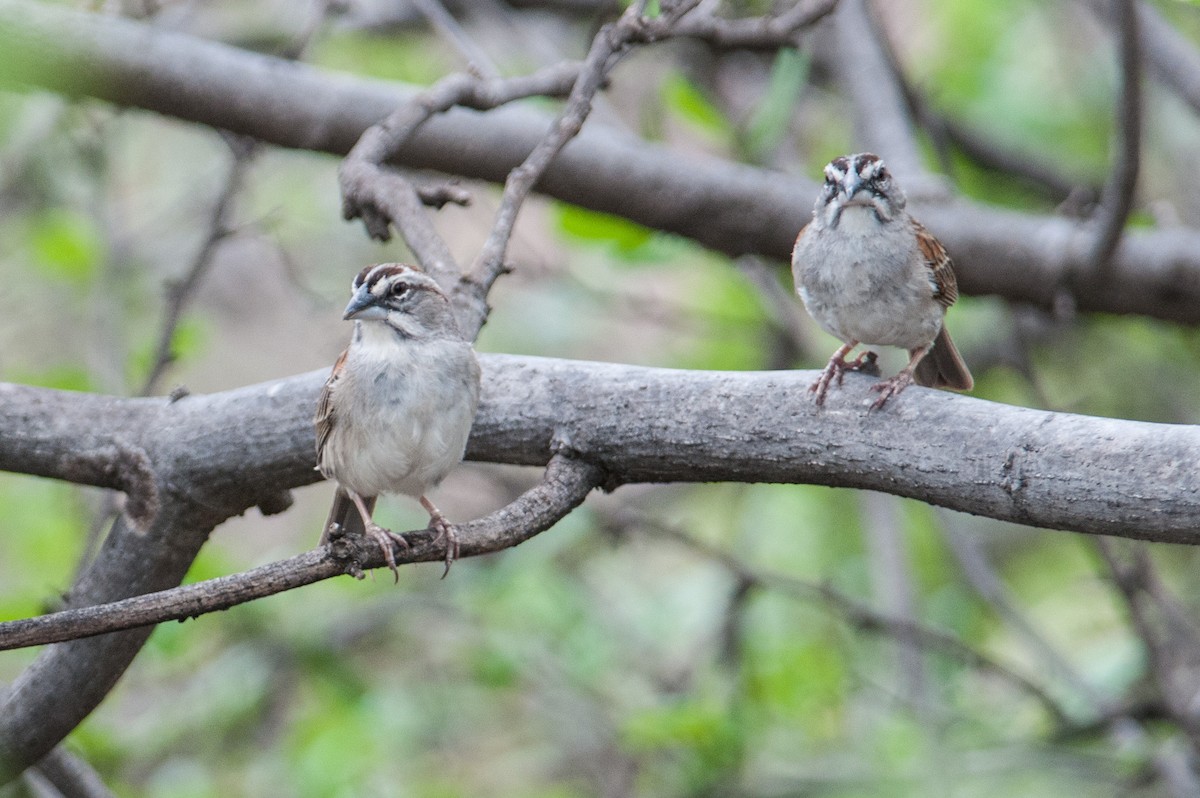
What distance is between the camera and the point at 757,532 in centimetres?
623

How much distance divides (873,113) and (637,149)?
0.98m

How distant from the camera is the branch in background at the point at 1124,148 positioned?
3.59 metres

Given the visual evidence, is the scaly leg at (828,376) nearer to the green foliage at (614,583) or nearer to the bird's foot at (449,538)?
the bird's foot at (449,538)

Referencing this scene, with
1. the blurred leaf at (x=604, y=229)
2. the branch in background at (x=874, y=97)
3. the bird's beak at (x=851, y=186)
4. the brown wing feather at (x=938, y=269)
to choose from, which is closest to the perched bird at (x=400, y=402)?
the bird's beak at (x=851, y=186)

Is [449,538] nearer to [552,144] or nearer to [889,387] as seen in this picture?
[889,387]

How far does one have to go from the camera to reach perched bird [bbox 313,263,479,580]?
292cm

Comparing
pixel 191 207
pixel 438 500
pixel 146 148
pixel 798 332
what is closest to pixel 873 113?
pixel 798 332

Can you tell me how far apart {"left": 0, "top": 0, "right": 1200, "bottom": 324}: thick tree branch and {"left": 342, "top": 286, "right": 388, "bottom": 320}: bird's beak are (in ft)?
5.35

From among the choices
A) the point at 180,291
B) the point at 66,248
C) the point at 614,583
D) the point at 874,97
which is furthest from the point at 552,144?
the point at 614,583

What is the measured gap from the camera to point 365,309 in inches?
127

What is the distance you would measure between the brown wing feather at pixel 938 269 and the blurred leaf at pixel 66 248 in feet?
10.9

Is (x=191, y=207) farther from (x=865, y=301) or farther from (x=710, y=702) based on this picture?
(x=865, y=301)

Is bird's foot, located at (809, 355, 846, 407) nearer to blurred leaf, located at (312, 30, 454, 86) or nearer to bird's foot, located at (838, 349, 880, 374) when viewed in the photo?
bird's foot, located at (838, 349, 880, 374)

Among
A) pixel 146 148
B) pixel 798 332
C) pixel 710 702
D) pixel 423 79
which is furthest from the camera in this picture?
pixel 146 148
